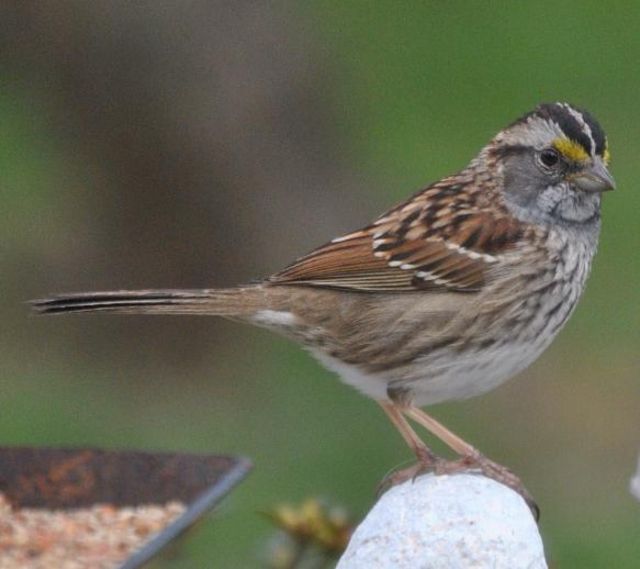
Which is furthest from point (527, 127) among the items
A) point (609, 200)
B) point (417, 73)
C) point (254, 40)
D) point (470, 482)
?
point (417, 73)

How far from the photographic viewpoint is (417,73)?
15.0m

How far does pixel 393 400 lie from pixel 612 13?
10392 millimetres

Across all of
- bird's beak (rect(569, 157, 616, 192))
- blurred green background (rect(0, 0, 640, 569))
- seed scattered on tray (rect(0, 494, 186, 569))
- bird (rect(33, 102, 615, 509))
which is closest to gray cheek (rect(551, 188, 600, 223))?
bird (rect(33, 102, 615, 509))

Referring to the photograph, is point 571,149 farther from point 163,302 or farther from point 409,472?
point 409,472

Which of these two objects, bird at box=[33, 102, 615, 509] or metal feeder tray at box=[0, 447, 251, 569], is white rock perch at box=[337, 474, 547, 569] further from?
bird at box=[33, 102, 615, 509]

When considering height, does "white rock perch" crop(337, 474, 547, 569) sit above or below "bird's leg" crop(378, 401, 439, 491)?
above

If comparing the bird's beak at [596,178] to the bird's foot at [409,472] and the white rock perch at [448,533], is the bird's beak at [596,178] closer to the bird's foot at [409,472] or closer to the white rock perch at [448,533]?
the bird's foot at [409,472]

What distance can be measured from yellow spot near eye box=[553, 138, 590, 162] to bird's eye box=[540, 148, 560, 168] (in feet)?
0.07

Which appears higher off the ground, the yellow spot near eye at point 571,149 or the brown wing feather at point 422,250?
the yellow spot near eye at point 571,149

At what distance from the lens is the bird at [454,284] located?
5.83m

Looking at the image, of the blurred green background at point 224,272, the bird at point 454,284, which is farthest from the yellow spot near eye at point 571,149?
the blurred green background at point 224,272

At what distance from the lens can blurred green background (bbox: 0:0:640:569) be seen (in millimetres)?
9805

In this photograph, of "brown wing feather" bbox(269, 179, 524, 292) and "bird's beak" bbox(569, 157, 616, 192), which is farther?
"brown wing feather" bbox(269, 179, 524, 292)

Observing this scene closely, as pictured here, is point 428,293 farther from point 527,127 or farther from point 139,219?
point 139,219
